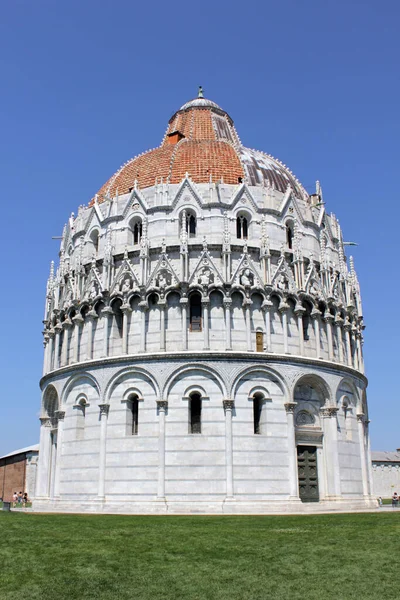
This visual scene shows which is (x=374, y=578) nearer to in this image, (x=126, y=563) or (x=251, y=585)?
(x=251, y=585)

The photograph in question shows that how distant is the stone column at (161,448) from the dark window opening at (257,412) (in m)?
5.38

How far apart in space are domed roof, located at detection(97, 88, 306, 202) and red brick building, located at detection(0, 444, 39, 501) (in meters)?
36.8

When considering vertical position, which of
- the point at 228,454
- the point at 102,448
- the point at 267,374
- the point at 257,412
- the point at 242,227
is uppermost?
the point at 242,227

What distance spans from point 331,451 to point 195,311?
1233cm

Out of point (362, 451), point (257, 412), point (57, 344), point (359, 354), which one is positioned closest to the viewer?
point (257, 412)

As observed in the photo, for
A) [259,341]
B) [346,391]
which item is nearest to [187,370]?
[259,341]

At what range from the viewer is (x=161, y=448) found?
36094 millimetres

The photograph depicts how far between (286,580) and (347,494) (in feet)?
78.2

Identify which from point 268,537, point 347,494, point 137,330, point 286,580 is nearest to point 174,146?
point 137,330

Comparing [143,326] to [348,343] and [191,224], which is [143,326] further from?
[348,343]

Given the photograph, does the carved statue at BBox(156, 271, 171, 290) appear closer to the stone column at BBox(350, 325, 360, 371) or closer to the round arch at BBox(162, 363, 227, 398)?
the round arch at BBox(162, 363, 227, 398)

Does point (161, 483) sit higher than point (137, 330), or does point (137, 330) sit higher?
point (137, 330)

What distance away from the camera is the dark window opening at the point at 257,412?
37.3m

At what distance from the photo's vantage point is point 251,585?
16500 mm
